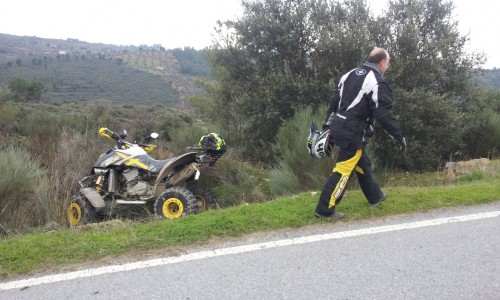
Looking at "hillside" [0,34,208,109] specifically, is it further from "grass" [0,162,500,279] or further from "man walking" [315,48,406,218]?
"man walking" [315,48,406,218]

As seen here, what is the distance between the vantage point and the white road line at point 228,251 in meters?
3.28

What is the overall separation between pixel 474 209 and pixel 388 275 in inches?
86.7

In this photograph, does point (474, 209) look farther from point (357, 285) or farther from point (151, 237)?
point (151, 237)

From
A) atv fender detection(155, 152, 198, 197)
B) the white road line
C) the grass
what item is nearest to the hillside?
atv fender detection(155, 152, 198, 197)

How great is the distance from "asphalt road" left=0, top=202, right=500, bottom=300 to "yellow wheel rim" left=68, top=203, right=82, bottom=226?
3.04 m

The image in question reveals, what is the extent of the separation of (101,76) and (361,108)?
239 feet

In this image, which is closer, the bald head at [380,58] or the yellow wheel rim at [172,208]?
the bald head at [380,58]

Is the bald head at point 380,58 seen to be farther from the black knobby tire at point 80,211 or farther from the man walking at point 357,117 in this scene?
the black knobby tire at point 80,211

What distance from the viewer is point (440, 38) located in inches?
436

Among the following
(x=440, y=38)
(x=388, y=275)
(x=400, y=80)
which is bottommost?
(x=388, y=275)

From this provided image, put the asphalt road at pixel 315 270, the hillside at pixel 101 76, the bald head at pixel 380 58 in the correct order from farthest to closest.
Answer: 1. the hillside at pixel 101 76
2. the bald head at pixel 380 58
3. the asphalt road at pixel 315 270

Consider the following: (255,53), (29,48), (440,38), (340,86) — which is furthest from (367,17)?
(29,48)

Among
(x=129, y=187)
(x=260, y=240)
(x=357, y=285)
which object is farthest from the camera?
(x=129, y=187)

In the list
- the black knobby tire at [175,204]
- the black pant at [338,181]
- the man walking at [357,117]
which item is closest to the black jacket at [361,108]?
the man walking at [357,117]
